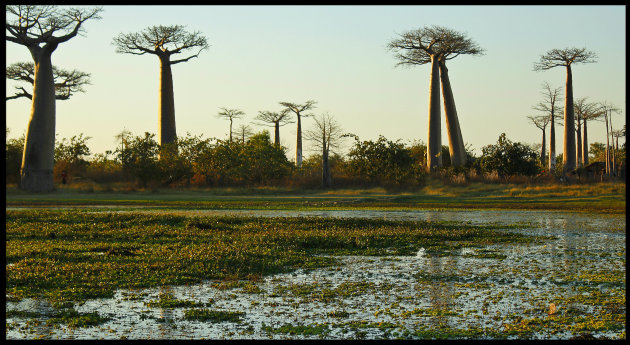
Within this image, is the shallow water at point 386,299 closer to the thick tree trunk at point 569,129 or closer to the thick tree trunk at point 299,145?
the thick tree trunk at point 569,129

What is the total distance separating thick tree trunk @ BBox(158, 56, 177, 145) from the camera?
53.2m

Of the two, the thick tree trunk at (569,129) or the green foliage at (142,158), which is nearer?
the green foliage at (142,158)

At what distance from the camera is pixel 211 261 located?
1155 centimetres

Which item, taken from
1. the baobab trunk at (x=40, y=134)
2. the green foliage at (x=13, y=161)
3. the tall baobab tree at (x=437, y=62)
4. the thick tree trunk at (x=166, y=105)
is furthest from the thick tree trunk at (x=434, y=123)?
the green foliage at (x=13, y=161)

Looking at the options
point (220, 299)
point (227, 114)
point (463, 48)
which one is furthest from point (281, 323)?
point (227, 114)

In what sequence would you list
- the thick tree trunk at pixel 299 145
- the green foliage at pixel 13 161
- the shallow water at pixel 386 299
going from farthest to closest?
the thick tree trunk at pixel 299 145
the green foliage at pixel 13 161
the shallow water at pixel 386 299

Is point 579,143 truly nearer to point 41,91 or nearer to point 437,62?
point 437,62

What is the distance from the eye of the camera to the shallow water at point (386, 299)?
684 centimetres

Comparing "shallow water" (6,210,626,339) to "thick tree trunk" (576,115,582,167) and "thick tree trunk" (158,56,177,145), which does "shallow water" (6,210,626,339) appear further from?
"thick tree trunk" (576,115,582,167)

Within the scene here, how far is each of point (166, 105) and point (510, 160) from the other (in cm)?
2446

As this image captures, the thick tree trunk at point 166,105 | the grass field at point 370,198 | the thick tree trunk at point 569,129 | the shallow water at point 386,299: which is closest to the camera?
the shallow water at point 386,299

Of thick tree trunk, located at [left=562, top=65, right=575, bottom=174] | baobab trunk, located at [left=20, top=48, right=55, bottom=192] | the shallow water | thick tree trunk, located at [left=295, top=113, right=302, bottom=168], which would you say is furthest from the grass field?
thick tree trunk, located at [left=295, top=113, right=302, bottom=168]

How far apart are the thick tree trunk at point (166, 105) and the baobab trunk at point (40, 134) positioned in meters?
11.0

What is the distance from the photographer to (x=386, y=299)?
333 inches
